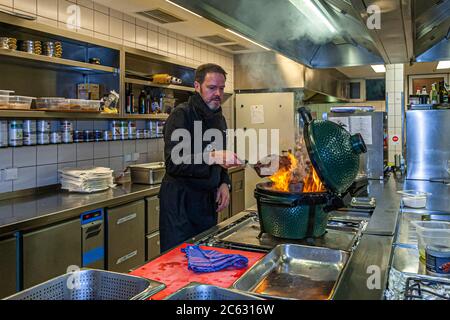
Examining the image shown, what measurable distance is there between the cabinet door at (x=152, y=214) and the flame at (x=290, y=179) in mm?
1991

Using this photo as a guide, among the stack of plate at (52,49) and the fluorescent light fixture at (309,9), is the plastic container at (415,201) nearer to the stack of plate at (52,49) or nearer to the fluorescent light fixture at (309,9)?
the fluorescent light fixture at (309,9)

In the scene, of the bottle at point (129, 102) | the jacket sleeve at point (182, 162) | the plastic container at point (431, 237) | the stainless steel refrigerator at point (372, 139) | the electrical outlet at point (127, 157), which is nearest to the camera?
the plastic container at point (431, 237)

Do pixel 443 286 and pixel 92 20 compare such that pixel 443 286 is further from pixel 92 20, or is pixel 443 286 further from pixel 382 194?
pixel 92 20

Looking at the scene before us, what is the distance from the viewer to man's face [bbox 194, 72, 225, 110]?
2.21 metres

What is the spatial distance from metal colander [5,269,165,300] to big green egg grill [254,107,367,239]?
Result: 0.57 m

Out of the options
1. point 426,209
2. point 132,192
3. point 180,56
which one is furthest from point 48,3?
point 426,209

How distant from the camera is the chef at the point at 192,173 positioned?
208 centimetres

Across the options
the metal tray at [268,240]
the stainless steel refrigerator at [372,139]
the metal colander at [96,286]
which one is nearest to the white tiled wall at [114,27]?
the stainless steel refrigerator at [372,139]

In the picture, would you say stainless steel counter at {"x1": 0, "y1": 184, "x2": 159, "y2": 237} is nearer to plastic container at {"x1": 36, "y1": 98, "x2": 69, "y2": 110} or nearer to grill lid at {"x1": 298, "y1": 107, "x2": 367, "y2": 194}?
plastic container at {"x1": 36, "y1": 98, "x2": 69, "y2": 110}

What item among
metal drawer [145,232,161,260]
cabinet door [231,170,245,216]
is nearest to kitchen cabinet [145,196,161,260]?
metal drawer [145,232,161,260]

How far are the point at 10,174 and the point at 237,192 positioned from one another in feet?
10.3

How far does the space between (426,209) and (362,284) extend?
4.48ft

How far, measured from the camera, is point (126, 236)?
3.17 m

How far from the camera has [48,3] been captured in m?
3.17
